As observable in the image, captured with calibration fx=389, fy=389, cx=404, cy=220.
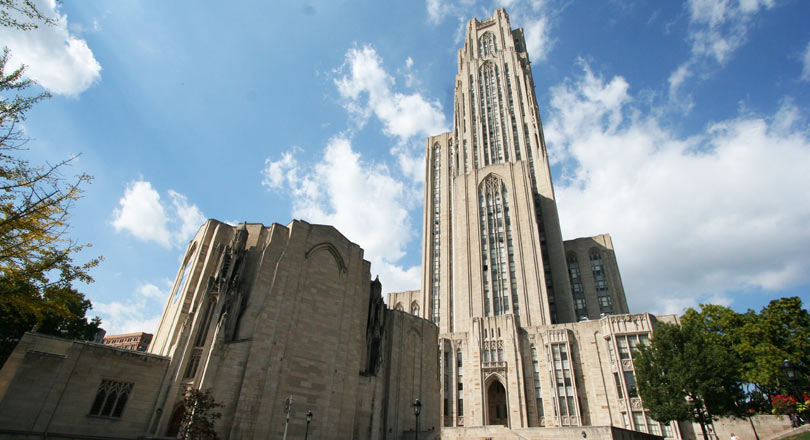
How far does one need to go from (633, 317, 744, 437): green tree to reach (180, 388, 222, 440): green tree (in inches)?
1199

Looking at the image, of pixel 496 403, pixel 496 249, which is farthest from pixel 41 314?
pixel 496 249

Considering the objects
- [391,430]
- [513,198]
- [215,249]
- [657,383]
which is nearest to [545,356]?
[657,383]

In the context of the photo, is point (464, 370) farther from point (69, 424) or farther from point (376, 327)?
point (69, 424)

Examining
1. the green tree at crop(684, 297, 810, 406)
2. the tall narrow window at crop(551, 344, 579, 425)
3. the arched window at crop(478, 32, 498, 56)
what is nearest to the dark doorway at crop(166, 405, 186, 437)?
the tall narrow window at crop(551, 344, 579, 425)

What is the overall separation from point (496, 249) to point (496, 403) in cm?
2183

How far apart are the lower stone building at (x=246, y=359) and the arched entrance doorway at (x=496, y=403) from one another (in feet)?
50.8

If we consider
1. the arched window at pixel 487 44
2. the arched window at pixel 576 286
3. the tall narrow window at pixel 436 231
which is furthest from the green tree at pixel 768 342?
the arched window at pixel 487 44

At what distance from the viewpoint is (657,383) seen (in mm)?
30172

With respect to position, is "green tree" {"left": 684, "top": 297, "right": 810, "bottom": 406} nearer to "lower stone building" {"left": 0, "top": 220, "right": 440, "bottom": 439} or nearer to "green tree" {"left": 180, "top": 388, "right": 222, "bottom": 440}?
"lower stone building" {"left": 0, "top": 220, "right": 440, "bottom": 439}

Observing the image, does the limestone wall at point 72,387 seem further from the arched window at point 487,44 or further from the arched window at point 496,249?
the arched window at point 487,44

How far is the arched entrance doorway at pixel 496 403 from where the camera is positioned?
4444 centimetres

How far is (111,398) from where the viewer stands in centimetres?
1969

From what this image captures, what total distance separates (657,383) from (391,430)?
21.1 meters

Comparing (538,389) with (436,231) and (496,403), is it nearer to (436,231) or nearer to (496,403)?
(496,403)
